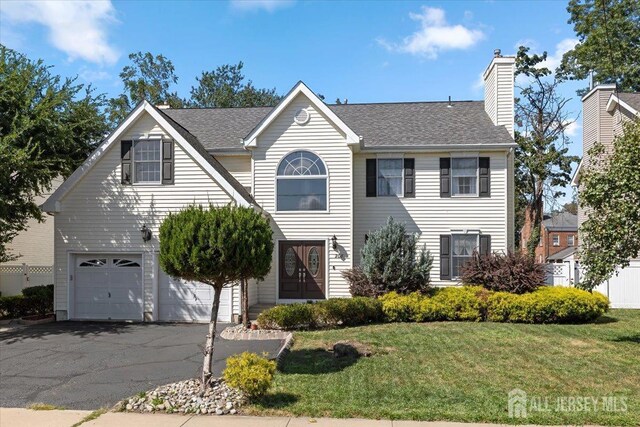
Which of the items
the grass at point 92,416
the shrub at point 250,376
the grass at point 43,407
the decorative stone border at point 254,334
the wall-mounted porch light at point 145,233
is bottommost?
the decorative stone border at point 254,334

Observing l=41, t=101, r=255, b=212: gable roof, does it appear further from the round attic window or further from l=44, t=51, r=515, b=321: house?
the round attic window

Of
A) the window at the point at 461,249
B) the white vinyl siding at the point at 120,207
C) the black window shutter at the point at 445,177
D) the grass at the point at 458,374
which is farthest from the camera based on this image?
the black window shutter at the point at 445,177

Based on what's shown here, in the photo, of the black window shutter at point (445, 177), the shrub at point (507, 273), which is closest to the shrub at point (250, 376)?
the shrub at point (507, 273)

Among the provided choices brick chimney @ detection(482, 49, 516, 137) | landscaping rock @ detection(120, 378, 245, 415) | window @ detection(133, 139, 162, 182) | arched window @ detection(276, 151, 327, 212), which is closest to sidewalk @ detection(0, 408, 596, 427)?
landscaping rock @ detection(120, 378, 245, 415)

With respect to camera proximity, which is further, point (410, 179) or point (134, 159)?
point (410, 179)

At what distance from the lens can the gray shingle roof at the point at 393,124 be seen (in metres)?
17.8

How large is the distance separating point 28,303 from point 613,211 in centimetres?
1751

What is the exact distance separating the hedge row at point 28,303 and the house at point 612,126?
65.6 ft

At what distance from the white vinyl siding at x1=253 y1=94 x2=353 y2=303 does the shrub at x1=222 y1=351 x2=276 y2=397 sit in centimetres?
964

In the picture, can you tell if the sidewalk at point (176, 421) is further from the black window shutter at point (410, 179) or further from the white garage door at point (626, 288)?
the white garage door at point (626, 288)

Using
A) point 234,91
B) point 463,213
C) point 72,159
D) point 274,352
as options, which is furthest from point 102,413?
point 234,91

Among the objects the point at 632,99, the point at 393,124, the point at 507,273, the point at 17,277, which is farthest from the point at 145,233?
the point at 632,99

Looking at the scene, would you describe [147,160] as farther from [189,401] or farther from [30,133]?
[189,401]

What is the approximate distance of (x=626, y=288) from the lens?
18.7m
